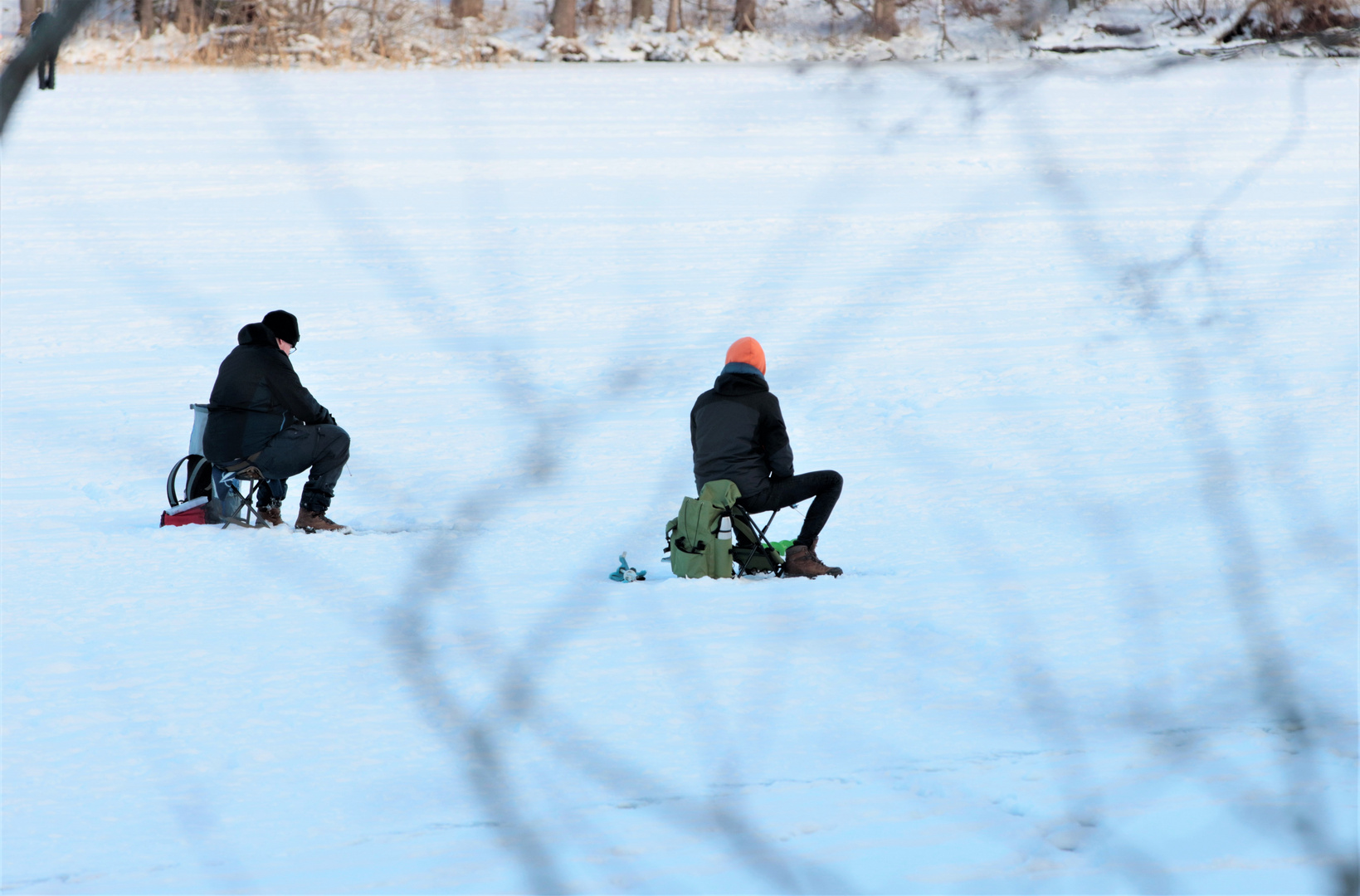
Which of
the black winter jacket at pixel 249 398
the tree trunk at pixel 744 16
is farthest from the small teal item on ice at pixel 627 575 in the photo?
the tree trunk at pixel 744 16

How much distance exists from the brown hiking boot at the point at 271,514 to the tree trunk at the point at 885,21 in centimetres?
538

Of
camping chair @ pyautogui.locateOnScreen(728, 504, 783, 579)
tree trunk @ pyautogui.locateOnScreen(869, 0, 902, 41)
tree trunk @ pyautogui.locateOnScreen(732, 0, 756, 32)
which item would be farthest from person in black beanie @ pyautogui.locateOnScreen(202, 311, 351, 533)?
tree trunk @ pyautogui.locateOnScreen(869, 0, 902, 41)

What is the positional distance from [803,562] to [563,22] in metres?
24.6

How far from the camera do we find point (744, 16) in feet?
7.03

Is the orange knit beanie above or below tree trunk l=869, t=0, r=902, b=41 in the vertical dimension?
below

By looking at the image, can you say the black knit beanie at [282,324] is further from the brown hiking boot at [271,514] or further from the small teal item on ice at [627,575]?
the small teal item on ice at [627,575]

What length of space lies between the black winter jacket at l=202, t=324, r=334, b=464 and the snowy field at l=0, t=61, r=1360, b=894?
444mm

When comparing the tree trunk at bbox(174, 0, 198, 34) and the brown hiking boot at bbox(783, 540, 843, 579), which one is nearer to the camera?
the tree trunk at bbox(174, 0, 198, 34)

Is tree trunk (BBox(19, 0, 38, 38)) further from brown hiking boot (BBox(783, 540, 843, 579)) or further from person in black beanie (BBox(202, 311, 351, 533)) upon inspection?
person in black beanie (BBox(202, 311, 351, 533))

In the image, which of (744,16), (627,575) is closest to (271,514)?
(627,575)

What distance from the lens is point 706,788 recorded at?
3.38m

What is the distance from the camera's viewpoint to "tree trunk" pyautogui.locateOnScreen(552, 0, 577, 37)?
2698 cm

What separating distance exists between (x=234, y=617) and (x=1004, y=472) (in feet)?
15.4

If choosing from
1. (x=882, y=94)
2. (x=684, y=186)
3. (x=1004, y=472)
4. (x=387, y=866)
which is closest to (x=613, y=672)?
(x=387, y=866)
